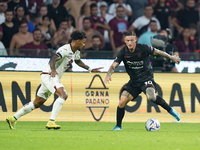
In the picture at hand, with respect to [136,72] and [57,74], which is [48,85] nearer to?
[57,74]

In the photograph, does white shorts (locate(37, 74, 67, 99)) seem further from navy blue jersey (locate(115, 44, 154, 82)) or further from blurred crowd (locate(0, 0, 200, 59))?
blurred crowd (locate(0, 0, 200, 59))

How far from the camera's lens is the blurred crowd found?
13047 millimetres

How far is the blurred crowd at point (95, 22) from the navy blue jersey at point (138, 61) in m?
3.27

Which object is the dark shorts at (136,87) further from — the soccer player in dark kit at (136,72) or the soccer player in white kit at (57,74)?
the soccer player in white kit at (57,74)

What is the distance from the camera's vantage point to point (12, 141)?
626 centimetres

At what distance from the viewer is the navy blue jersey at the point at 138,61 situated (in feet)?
28.4

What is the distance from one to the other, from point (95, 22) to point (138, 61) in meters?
5.56

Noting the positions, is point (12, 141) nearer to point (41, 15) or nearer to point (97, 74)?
point (97, 74)

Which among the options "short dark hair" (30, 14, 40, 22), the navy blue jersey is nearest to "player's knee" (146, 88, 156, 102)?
the navy blue jersey

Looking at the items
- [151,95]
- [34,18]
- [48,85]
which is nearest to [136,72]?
[151,95]

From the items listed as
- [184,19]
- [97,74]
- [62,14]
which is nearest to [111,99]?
[97,74]

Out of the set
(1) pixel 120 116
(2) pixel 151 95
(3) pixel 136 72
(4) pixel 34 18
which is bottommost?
(1) pixel 120 116

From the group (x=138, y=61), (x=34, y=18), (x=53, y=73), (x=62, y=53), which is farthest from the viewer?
(x=34, y=18)

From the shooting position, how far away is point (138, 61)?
8703 mm
